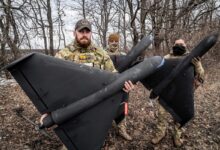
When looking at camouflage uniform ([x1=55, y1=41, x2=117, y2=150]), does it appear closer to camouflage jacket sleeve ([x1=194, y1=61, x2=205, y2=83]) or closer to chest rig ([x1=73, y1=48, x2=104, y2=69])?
chest rig ([x1=73, y1=48, x2=104, y2=69])

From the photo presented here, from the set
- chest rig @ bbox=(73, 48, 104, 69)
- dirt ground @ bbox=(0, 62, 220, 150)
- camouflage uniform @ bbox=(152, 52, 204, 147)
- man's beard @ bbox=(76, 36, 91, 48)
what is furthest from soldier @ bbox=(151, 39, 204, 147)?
man's beard @ bbox=(76, 36, 91, 48)

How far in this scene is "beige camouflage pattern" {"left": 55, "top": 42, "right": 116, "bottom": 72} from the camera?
15.7 ft

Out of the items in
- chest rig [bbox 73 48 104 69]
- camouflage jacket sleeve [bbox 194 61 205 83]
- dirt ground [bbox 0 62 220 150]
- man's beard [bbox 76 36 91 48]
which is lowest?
dirt ground [bbox 0 62 220 150]

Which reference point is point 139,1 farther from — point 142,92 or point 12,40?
point 12,40

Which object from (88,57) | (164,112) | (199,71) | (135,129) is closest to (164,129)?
(164,112)

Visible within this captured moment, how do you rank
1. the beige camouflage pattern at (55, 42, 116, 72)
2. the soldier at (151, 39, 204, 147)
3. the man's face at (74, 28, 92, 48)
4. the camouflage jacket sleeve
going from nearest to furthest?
the man's face at (74, 28, 92, 48)
the beige camouflage pattern at (55, 42, 116, 72)
the camouflage jacket sleeve
the soldier at (151, 39, 204, 147)

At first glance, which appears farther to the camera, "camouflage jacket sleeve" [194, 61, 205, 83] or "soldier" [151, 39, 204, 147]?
"soldier" [151, 39, 204, 147]

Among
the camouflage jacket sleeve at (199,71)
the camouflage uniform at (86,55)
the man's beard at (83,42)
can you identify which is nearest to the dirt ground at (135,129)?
the camouflage jacket sleeve at (199,71)

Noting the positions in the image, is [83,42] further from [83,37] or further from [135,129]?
[135,129]

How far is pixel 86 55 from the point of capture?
Result: 4816 mm

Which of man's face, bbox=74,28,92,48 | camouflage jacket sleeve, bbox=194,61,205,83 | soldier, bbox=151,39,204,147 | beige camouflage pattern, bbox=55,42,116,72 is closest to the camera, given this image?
man's face, bbox=74,28,92,48

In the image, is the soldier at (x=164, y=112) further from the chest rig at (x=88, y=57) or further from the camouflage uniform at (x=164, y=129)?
the chest rig at (x=88, y=57)

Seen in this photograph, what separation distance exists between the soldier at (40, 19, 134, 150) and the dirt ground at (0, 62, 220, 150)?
5.72 feet

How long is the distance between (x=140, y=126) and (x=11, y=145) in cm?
310
